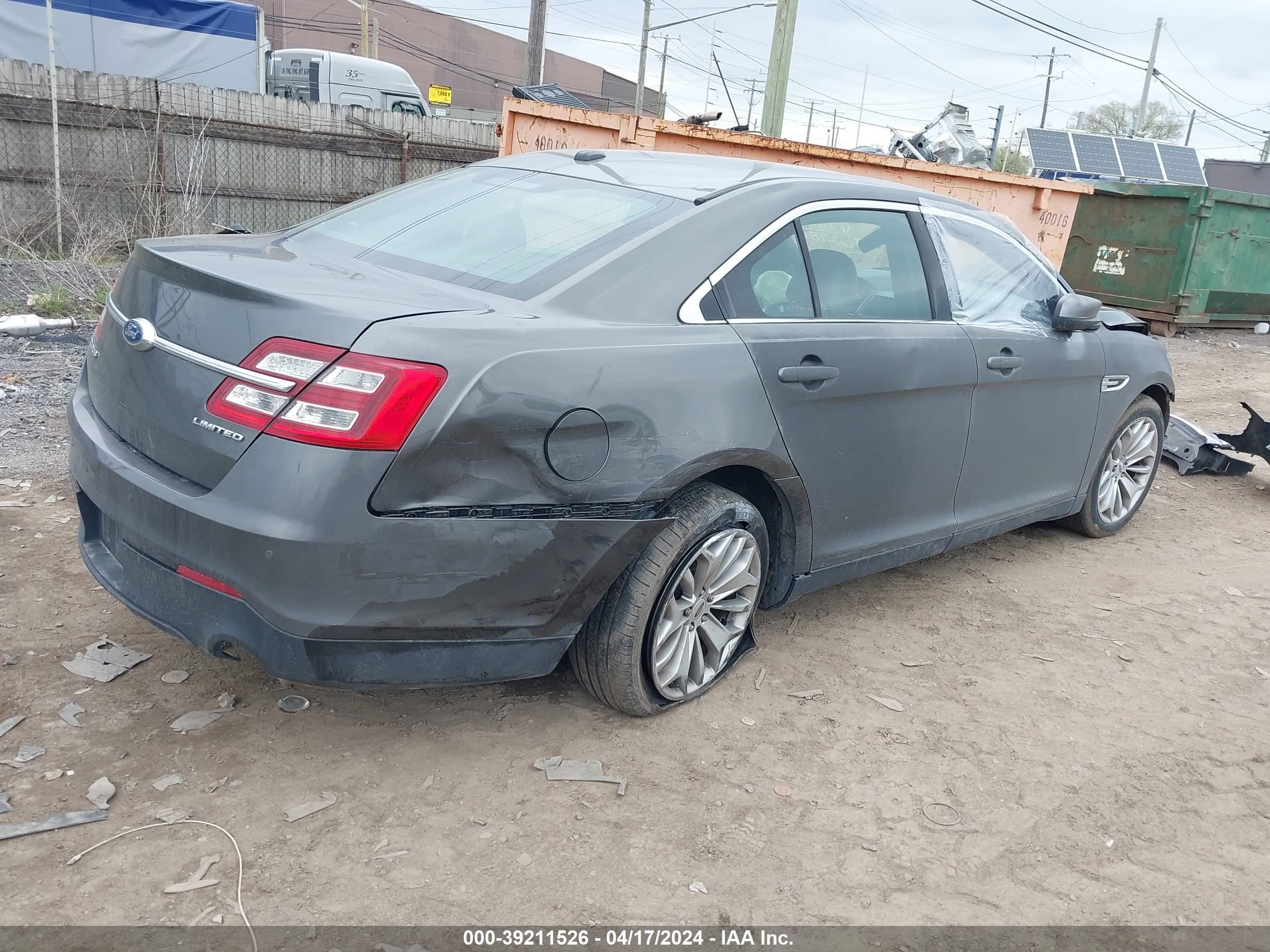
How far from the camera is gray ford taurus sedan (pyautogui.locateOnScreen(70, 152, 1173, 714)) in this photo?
2432 mm

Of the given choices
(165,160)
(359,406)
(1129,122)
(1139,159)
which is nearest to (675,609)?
(359,406)

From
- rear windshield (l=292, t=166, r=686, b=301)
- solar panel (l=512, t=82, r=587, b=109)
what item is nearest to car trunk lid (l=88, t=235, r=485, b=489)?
rear windshield (l=292, t=166, r=686, b=301)

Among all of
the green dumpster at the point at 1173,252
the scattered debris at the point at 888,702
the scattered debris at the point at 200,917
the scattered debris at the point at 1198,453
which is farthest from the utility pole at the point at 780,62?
the scattered debris at the point at 200,917

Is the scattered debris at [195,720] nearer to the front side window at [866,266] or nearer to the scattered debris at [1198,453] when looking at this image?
the front side window at [866,266]

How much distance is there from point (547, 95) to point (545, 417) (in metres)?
7.82

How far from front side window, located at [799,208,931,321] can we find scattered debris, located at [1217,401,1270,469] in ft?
12.5

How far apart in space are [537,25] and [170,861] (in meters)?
22.5

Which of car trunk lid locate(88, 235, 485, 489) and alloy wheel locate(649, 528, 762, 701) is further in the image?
alloy wheel locate(649, 528, 762, 701)

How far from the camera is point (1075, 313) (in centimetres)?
430

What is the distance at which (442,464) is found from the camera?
96.7 inches

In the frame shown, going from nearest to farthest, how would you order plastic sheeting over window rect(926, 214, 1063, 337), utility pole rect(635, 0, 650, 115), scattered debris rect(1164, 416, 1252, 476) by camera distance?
plastic sheeting over window rect(926, 214, 1063, 337)
scattered debris rect(1164, 416, 1252, 476)
utility pole rect(635, 0, 650, 115)

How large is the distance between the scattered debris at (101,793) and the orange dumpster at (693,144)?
4965 mm

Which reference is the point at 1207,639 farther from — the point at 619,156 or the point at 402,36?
the point at 402,36

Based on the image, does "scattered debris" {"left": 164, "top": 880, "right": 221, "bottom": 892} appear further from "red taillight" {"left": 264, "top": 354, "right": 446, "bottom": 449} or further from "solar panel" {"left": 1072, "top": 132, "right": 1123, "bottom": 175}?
"solar panel" {"left": 1072, "top": 132, "right": 1123, "bottom": 175}
